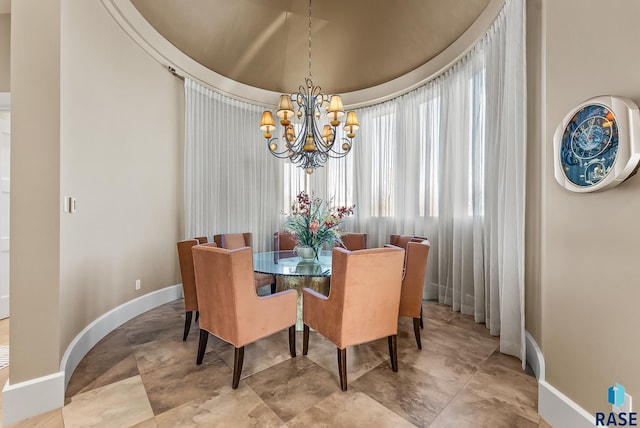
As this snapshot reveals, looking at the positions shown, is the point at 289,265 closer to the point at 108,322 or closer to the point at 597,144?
the point at 108,322

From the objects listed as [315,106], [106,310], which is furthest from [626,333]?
[106,310]

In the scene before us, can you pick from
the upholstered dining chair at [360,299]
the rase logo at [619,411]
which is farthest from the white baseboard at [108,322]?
the rase logo at [619,411]

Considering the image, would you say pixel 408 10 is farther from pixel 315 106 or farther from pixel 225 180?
pixel 225 180

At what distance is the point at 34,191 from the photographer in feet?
5.44

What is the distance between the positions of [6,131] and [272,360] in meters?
3.94

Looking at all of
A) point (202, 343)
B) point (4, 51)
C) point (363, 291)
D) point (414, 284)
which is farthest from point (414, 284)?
point (4, 51)

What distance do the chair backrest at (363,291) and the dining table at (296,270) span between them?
0.43m

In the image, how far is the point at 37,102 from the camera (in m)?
1.67

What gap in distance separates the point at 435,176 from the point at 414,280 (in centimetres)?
185

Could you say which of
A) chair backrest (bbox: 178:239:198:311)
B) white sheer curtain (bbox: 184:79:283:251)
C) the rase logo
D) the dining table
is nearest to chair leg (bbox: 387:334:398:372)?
the dining table

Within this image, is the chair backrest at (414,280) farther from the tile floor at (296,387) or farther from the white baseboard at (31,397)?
the white baseboard at (31,397)

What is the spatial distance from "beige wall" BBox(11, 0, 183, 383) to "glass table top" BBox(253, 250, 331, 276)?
1.40 meters

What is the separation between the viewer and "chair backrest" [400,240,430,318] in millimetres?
2406

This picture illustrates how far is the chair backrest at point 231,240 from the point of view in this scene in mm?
3393
